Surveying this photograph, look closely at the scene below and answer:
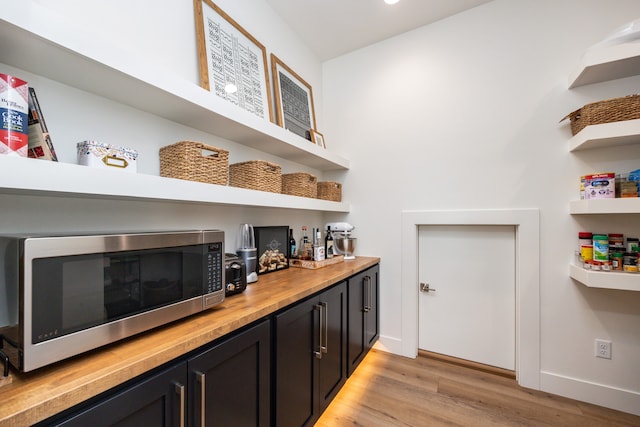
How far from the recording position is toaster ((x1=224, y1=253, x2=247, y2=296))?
134 centimetres

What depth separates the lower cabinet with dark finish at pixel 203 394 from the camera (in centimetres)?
70

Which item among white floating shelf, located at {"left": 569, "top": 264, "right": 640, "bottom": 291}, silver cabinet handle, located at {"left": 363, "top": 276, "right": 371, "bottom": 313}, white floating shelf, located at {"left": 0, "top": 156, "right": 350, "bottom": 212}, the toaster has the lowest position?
silver cabinet handle, located at {"left": 363, "top": 276, "right": 371, "bottom": 313}

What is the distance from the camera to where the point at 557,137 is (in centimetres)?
199

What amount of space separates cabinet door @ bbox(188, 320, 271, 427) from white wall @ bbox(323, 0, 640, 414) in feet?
5.50

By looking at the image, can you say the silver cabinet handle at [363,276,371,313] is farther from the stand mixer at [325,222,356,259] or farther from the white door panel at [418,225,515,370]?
the white door panel at [418,225,515,370]

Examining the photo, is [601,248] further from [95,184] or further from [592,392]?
[95,184]

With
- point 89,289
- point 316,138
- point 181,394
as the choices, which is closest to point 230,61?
point 316,138

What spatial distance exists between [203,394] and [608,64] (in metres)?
2.79

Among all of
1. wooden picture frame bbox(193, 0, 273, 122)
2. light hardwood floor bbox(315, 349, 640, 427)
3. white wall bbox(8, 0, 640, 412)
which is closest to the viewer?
white wall bbox(8, 0, 640, 412)

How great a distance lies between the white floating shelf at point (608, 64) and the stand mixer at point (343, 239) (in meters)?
1.97

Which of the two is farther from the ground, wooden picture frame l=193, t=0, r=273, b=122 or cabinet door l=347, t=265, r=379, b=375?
wooden picture frame l=193, t=0, r=273, b=122

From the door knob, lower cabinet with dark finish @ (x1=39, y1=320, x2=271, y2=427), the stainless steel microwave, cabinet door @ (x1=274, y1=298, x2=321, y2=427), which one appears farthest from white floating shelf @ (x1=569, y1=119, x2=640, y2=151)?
the stainless steel microwave

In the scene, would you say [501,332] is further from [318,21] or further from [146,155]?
[318,21]

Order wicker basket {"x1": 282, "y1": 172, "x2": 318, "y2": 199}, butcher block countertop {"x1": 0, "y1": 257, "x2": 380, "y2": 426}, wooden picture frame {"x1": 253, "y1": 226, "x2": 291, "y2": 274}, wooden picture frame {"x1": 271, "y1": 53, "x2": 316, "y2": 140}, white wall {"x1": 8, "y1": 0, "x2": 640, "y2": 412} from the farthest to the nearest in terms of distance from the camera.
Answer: wooden picture frame {"x1": 271, "y1": 53, "x2": 316, "y2": 140} → wicker basket {"x1": 282, "y1": 172, "x2": 318, "y2": 199} → wooden picture frame {"x1": 253, "y1": 226, "x2": 291, "y2": 274} → white wall {"x1": 8, "y1": 0, "x2": 640, "y2": 412} → butcher block countertop {"x1": 0, "y1": 257, "x2": 380, "y2": 426}
